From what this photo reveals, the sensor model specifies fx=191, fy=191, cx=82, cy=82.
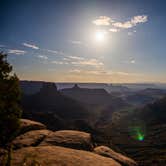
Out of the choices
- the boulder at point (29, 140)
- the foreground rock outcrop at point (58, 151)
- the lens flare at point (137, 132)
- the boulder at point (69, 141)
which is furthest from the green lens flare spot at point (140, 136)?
the boulder at point (29, 140)

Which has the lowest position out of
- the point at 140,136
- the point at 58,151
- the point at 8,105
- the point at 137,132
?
the point at 137,132

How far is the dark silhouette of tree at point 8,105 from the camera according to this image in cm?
1555

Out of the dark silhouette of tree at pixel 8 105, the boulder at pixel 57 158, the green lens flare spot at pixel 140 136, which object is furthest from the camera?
the green lens flare spot at pixel 140 136

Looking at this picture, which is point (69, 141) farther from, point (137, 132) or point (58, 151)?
point (137, 132)

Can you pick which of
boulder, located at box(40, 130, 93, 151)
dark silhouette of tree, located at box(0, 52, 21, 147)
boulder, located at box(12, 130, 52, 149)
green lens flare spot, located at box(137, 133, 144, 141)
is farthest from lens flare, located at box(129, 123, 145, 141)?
dark silhouette of tree, located at box(0, 52, 21, 147)

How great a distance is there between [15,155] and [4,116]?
3956mm

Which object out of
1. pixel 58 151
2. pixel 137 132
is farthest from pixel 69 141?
pixel 137 132

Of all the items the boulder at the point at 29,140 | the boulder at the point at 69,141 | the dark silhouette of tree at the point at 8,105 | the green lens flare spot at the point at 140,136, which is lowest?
the green lens flare spot at the point at 140,136

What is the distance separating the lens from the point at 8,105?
16062 millimetres

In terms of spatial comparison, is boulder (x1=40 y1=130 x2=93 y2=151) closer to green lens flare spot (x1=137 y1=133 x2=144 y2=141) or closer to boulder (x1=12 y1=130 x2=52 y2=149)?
boulder (x1=12 y1=130 x2=52 y2=149)

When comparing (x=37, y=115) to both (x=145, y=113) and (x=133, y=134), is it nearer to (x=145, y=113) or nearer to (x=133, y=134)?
A: (x=133, y=134)

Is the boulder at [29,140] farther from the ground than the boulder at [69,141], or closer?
farther from the ground

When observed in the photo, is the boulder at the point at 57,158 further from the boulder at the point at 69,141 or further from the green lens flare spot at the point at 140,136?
the green lens flare spot at the point at 140,136

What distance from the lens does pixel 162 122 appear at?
156m
